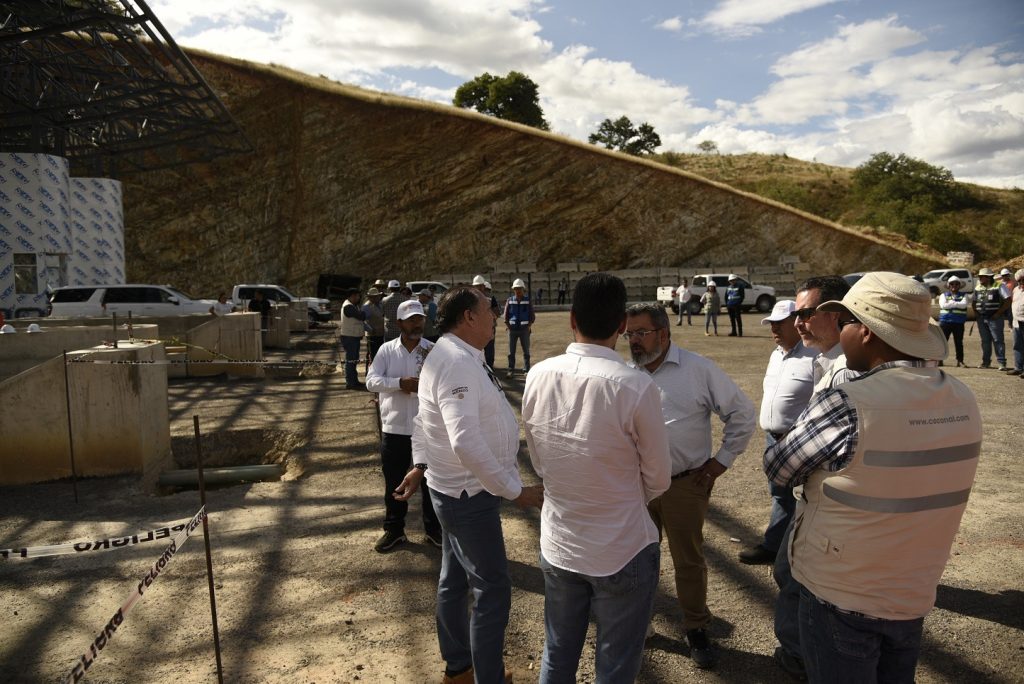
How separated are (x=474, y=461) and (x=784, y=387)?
7.57 ft

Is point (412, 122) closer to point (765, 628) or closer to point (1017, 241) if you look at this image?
point (765, 628)

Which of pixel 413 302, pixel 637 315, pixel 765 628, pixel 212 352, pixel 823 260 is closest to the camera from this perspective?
pixel 637 315

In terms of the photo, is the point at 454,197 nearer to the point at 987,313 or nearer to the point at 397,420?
the point at 987,313

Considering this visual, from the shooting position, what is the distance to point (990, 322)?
1245 centimetres

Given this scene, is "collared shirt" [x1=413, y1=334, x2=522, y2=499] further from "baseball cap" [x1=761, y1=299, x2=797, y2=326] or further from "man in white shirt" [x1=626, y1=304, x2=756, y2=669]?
"baseball cap" [x1=761, y1=299, x2=797, y2=326]

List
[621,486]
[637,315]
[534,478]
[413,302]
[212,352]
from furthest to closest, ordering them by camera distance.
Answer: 1. [212,352]
2. [534,478]
3. [413,302]
4. [637,315]
5. [621,486]

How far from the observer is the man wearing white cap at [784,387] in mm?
4090

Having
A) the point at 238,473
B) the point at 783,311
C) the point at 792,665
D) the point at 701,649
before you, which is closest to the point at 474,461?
the point at 701,649

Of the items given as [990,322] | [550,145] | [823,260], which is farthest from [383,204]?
[990,322]

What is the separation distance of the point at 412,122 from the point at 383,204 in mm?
5326

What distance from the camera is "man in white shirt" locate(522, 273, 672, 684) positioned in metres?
2.36

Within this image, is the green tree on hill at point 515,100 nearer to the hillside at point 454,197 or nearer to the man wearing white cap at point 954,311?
the hillside at point 454,197

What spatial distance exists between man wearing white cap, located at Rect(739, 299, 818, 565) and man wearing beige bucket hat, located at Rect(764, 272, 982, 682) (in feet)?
6.28

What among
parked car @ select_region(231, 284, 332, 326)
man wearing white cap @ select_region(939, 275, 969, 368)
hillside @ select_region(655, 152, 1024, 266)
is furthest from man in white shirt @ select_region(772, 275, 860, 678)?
hillside @ select_region(655, 152, 1024, 266)
